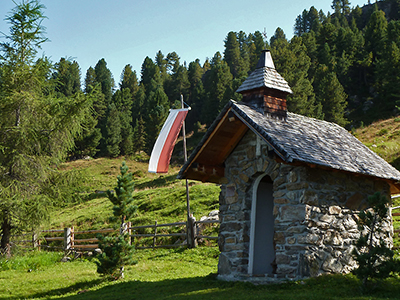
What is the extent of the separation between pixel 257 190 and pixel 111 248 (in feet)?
15.5

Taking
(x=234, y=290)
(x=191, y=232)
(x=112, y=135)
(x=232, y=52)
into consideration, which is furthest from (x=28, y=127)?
(x=232, y=52)

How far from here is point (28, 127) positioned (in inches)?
578

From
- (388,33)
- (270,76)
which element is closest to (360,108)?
(388,33)

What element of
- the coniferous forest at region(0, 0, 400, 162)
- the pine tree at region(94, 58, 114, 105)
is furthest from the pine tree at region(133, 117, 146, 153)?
the pine tree at region(94, 58, 114, 105)

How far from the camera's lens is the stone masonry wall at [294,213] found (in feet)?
28.0

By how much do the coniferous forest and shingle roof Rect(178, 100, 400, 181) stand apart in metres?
21.4

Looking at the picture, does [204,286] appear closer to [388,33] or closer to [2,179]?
[2,179]

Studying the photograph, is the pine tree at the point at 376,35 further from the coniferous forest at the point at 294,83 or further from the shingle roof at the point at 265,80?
the shingle roof at the point at 265,80

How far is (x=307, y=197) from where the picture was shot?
340 inches

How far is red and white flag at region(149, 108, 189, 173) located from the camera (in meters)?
14.1

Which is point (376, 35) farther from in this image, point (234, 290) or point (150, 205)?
point (234, 290)

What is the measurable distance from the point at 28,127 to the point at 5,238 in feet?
14.5

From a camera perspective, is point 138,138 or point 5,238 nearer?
point 5,238

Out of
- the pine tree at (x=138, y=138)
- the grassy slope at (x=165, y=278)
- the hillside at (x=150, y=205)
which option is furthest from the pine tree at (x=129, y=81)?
the grassy slope at (x=165, y=278)
